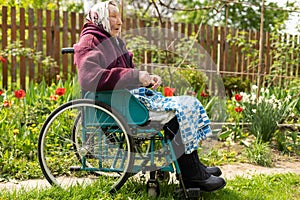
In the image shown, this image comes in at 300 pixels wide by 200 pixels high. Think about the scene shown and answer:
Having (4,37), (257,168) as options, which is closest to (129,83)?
(257,168)

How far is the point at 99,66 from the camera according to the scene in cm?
239

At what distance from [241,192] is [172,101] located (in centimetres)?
76

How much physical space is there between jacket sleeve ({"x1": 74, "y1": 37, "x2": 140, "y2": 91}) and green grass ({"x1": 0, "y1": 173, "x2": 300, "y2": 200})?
1.89ft

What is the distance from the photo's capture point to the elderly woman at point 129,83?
2.39m

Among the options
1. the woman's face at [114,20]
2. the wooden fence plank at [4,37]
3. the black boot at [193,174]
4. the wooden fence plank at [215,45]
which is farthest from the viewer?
the wooden fence plank at [215,45]

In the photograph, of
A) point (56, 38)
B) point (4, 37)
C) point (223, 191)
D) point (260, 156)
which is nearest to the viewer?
point (223, 191)

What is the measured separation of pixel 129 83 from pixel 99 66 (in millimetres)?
180

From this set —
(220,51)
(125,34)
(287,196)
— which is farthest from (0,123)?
(220,51)

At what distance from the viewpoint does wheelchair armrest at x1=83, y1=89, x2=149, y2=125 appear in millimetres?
2441

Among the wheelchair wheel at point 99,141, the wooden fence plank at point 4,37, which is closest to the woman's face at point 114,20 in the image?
the wheelchair wheel at point 99,141

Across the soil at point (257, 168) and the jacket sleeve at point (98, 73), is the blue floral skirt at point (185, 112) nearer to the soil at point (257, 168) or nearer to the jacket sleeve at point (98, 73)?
the jacket sleeve at point (98, 73)

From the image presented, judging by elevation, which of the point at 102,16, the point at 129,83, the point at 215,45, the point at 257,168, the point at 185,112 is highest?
the point at 102,16

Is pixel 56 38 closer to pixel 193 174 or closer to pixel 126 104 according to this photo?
pixel 126 104

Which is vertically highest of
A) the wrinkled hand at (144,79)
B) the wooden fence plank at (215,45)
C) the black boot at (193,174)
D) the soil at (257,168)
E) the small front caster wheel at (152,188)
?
the wooden fence plank at (215,45)
